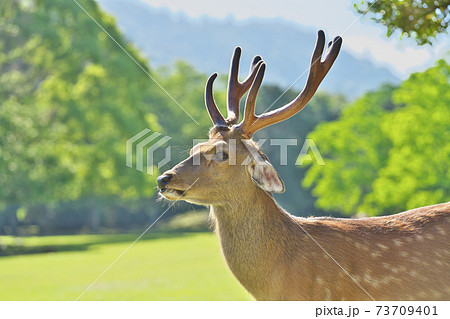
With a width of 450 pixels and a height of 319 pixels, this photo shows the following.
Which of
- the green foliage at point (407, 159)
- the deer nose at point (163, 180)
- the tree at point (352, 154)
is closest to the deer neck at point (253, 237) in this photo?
the deer nose at point (163, 180)

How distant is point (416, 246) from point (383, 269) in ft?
1.11

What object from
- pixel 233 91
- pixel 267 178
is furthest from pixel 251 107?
pixel 267 178

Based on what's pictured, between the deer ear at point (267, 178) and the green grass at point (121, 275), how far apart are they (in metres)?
5.22

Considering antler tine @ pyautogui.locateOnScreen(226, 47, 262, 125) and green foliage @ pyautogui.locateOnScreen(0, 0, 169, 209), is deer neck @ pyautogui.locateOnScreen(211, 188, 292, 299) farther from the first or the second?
green foliage @ pyautogui.locateOnScreen(0, 0, 169, 209)

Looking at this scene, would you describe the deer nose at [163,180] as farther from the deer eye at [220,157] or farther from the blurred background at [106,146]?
the blurred background at [106,146]

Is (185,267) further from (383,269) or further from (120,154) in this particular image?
(383,269)

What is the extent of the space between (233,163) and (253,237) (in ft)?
1.84

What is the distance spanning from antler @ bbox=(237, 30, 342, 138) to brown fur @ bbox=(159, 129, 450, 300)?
154 mm

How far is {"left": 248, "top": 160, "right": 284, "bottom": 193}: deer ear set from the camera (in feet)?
13.4

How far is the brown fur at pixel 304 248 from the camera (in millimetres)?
4066

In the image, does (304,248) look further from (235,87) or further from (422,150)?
(422,150)
